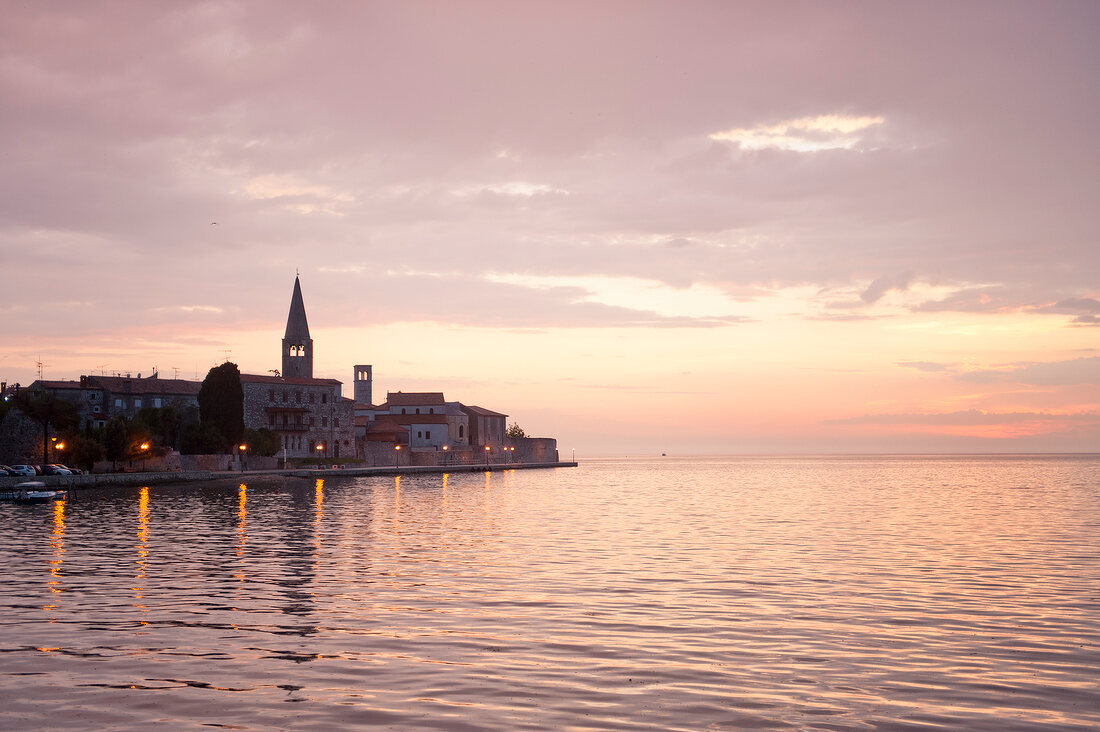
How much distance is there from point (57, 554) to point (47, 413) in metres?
57.7

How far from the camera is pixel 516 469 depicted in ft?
570

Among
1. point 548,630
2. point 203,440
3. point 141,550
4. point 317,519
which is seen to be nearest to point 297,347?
point 203,440

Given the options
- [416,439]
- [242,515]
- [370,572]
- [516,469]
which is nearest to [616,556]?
[370,572]

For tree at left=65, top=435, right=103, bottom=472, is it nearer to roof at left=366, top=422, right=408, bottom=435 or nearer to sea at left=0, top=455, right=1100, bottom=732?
sea at left=0, top=455, right=1100, bottom=732

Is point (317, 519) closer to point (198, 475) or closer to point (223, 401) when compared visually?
point (198, 475)

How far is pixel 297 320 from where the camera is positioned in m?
152

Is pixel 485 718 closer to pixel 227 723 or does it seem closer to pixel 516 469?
pixel 227 723

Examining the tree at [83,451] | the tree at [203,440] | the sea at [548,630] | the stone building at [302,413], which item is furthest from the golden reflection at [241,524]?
the stone building at [302,413]

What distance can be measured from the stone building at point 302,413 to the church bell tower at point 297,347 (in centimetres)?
1622

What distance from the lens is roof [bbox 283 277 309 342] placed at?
495 ft

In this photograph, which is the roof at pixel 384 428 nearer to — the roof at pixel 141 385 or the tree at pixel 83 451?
the roof at pixel 141 385

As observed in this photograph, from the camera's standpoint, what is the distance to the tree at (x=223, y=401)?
102875mm

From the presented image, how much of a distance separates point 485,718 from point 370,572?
53.5ft

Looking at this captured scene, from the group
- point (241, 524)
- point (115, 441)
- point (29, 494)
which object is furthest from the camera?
point (115, 441)
